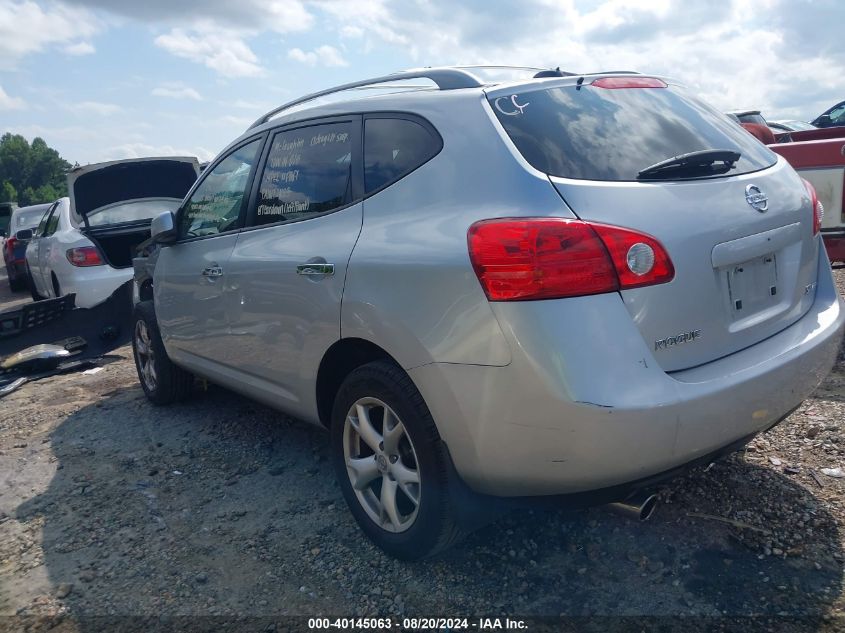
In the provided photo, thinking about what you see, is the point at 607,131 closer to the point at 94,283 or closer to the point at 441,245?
the point at 441,245

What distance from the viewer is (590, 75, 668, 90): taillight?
9.61 feet

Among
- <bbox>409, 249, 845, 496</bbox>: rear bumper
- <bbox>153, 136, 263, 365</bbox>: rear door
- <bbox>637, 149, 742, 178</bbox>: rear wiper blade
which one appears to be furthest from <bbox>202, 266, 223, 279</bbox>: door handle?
<bbox>637, 149, 742, 178</bbox>: rear wiper blade

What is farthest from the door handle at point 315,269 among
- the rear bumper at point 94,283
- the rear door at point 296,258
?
the rear bumper at point 94,283

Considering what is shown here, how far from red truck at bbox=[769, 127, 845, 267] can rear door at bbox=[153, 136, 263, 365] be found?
371 centimetres

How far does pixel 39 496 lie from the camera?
403 cm

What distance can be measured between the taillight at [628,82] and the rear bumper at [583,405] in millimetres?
1061

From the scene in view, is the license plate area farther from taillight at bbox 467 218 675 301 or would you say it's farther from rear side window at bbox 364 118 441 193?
rear side window at bbox 364 118 441 193

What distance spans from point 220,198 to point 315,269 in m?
1.46

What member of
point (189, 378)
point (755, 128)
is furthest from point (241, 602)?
point (755, 128)

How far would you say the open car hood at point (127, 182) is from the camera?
8.58 m

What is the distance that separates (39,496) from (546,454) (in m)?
3.02

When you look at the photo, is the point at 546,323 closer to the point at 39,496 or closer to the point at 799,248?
the point at 799,248

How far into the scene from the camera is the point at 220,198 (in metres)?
4.35

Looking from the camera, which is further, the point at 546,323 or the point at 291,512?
the point at 291,512
